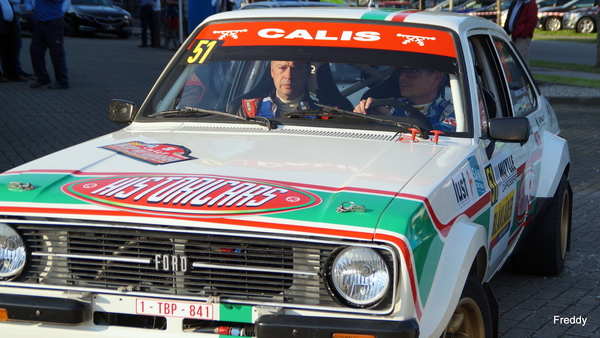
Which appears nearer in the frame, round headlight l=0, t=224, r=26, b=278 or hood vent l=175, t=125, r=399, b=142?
round headlight l=0, t=224, r=26, b=278

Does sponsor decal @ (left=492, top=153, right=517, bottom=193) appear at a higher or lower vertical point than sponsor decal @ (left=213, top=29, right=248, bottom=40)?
lower

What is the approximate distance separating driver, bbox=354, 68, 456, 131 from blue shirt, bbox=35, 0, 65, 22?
992cm

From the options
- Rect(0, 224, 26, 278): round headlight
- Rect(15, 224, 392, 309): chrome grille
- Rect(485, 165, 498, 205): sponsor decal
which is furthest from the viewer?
Rect(485, 165, 498, 205): sponsor decal

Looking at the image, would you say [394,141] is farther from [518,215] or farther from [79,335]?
[79,335]

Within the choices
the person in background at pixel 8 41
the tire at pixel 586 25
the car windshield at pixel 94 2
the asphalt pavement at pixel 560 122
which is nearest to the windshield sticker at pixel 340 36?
the asphalt pavement at pixel 560 122

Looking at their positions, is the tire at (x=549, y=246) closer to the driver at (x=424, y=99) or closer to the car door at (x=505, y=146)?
the car door at (x=505, y=146)

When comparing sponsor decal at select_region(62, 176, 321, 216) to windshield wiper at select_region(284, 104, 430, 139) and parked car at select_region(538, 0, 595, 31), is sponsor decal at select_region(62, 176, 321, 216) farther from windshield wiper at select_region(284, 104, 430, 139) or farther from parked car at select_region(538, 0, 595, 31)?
parked car at select_region(538, 0, 595, 31)

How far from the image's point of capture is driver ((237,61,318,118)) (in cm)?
419

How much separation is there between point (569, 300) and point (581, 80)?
472 inches

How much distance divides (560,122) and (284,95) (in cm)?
856

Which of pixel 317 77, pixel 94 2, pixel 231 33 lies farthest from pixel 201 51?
pixel 94 2

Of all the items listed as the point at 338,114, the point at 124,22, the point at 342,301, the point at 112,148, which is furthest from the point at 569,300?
the point at 124,22

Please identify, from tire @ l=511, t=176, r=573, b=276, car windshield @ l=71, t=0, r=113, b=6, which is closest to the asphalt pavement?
tire @ l=511, t=176, r=573, b=276

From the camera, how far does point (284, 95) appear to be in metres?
4.25
